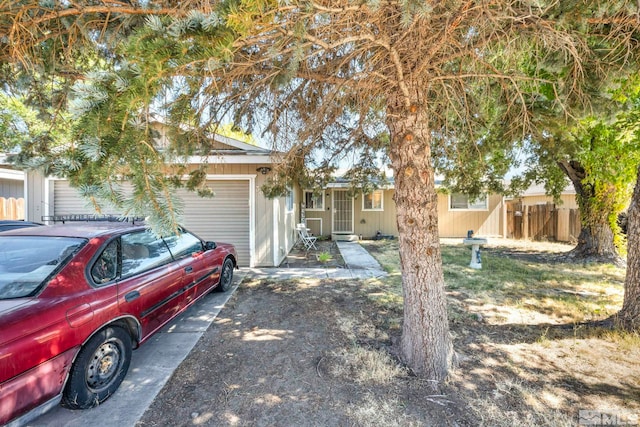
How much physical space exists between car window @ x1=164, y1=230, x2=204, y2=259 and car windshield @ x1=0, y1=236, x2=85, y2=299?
3.61 ft

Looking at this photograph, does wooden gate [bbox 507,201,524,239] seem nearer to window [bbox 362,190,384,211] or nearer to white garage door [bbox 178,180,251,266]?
window [bbox 362,190,384,211]

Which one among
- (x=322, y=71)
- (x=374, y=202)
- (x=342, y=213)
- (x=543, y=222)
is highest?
(x=322, y=71)

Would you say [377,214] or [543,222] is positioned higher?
[377,214]

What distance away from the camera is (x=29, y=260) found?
244 centimetres

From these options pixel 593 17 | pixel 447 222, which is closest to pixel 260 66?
pixel 593 17

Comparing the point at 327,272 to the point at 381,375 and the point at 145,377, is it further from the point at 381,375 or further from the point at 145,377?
the point at 145,377

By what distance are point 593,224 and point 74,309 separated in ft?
39.3

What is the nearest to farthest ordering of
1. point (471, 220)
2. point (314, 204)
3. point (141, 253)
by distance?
point (141, 253), point (314, 204), point (471, 220)

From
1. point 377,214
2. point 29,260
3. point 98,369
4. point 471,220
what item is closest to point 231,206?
point 29,260

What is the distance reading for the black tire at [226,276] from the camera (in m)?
5.42

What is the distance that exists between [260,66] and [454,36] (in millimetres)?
2227

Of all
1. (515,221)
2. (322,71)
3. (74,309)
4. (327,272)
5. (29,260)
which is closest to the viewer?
(74,309)

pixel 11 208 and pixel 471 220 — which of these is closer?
pixel 11 208

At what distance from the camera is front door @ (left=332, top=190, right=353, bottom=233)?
14.1 metres
